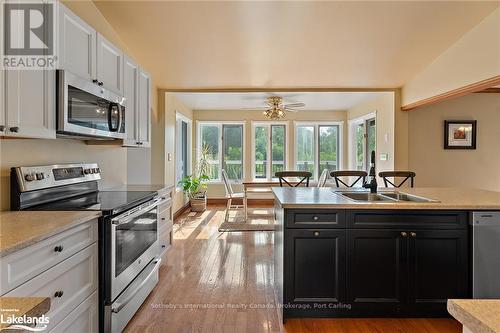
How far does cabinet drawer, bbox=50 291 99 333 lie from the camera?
4.71 ft

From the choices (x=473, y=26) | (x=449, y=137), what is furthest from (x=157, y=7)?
(x=449, y=137)

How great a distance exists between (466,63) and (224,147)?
5279 millimetres

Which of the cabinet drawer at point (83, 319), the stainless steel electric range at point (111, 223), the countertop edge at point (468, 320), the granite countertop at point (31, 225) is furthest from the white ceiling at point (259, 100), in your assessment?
the countertop edge at point (468, 320)

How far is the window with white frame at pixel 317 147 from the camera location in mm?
7367

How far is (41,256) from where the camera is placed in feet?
4.14

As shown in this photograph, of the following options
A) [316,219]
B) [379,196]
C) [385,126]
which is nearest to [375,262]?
[316,219]

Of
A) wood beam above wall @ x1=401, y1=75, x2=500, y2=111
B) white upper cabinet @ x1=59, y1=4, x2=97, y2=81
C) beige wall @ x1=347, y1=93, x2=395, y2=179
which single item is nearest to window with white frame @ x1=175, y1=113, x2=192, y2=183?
white upper cabinet @ x1=59, y1=4, x2=97, y2=81

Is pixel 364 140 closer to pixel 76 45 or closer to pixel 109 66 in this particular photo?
pixel 109 66

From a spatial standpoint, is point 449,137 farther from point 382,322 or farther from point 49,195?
point 49,195

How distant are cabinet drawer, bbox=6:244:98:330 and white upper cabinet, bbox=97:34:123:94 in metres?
1.37

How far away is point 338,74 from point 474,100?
8.22 ft

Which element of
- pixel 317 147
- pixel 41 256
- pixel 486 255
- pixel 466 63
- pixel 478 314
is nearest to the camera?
pixel 478 314

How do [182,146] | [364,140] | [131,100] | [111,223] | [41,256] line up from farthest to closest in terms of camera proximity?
1. [182,146]
2. [364,140]
3. [131,100]
4. [111,223]
5. [41,256]

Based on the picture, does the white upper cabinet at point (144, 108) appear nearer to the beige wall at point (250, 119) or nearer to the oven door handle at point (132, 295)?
the oven door handle at point (132, 295)
